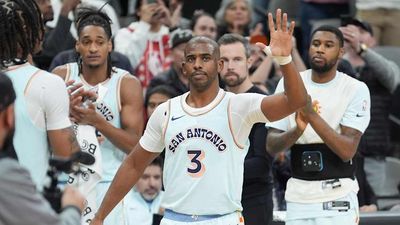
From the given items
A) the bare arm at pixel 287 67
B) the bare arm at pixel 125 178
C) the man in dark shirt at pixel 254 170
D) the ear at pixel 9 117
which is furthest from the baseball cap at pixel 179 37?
the ear at pixel 9 117

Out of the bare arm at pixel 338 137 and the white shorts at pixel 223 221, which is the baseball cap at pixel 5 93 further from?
the bare arm at pixel 338 137

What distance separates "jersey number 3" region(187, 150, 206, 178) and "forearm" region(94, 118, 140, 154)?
1.02m

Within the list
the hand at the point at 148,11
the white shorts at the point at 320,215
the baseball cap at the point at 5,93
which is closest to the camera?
the baseball cap at the point at 5,93

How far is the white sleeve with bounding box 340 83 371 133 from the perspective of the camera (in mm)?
8703

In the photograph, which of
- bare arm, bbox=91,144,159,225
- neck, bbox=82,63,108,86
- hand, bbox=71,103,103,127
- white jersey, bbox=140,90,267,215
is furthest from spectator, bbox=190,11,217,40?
white jersey, bbox=140,90,267,215

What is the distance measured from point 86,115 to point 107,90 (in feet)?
1.92

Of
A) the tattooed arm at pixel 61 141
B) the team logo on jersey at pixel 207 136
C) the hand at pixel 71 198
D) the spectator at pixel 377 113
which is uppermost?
the hand at pixel 71 198

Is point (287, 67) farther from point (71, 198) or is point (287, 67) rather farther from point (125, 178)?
point (71, 198)

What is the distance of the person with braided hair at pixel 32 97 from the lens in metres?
6.75

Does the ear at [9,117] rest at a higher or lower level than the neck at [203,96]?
higher

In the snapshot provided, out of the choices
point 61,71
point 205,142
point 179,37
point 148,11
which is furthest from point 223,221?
point 148,11

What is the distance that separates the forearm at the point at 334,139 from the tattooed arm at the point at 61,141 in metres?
2.13

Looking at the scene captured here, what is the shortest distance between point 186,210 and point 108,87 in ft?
4.94

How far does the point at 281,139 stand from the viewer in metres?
8.63
